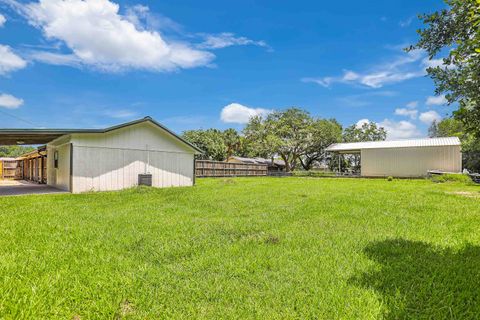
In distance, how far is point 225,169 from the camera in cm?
2447

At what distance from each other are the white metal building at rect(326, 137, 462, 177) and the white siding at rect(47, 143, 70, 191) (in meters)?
23.5

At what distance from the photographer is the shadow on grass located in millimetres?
2326

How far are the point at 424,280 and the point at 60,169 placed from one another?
15703mm

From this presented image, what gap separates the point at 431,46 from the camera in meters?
3.60

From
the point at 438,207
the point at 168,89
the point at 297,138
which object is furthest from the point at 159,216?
the point at 297,138

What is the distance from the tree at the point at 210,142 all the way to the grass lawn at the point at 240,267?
3492 cm

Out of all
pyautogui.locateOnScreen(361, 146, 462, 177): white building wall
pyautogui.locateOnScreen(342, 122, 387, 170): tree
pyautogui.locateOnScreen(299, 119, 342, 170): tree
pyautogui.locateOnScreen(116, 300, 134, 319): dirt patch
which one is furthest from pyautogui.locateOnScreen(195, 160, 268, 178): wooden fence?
pyautogui.locateOnScreen(342, 122, 387, 170): tree

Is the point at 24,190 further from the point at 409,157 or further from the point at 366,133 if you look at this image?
the point at 366,133

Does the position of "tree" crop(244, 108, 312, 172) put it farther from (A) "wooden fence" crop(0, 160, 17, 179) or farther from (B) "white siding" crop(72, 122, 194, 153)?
(A) "wooden fence" crop(0, 160, 17, 179)

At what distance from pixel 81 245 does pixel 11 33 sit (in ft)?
61.5

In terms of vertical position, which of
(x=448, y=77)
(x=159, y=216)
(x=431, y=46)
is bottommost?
(x=159, y=216)

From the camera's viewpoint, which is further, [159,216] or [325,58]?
[325,58]

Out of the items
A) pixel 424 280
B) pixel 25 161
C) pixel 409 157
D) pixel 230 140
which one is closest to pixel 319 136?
pixel 409 157

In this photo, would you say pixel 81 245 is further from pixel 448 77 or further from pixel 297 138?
pixel 297 138
